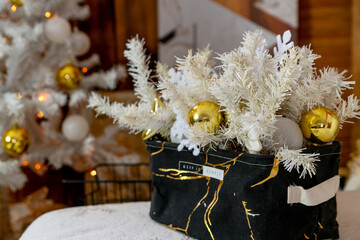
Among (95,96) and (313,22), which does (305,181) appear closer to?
(95,96)

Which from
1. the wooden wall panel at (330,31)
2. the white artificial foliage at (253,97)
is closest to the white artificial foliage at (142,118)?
the white artificial foliage at (253,97)

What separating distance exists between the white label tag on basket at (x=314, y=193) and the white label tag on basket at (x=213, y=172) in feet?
0.38

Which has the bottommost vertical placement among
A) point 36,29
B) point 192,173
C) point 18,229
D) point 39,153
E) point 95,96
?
point 18,229

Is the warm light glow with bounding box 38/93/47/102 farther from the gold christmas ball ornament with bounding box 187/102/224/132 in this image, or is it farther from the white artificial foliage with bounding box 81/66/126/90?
the gold christmas ball ornament with bounding box 187/102/224/132

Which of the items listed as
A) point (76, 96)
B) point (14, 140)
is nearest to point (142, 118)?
point (14, 140)

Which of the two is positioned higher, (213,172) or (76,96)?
(76,96)

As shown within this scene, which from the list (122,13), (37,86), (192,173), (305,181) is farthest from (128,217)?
(122,13)

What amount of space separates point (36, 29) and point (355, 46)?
182 centimetres

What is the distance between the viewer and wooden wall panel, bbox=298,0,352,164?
225cm

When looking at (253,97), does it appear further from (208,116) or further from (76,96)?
(76,96)

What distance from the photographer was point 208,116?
0.61 metres

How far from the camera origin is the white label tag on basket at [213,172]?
2.02ft

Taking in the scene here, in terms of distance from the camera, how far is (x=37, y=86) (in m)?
1.68

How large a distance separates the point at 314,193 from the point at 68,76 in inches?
52.1
